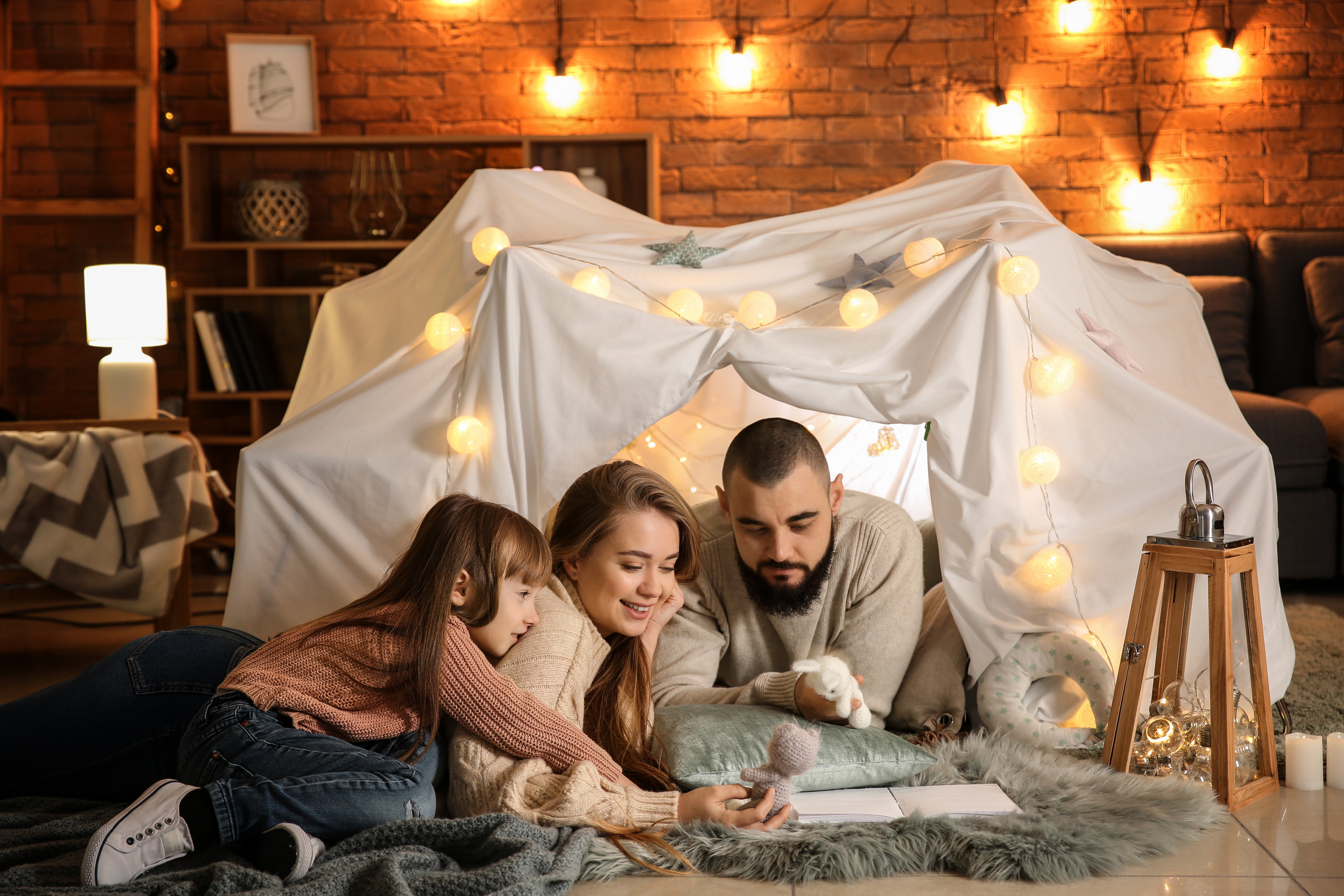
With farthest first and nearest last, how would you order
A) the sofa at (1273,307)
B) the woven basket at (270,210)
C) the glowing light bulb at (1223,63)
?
the glowing light bulb at (1223,63) < the woven basket at (270,210) < the sofa at (1273,307)

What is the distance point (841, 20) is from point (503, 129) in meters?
1.35

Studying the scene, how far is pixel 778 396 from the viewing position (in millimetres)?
1995

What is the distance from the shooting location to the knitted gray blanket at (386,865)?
1335 millimetres

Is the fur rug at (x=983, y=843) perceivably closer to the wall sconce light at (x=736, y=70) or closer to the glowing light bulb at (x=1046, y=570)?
the glowing light bulb at (x=1046, y=570)

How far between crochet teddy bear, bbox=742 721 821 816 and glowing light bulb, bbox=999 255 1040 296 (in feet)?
2.94

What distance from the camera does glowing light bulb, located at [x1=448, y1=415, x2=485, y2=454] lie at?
196 centimetres

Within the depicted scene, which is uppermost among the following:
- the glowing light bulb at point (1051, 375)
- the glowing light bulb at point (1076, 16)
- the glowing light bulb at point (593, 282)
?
the glowing light bulb at point (1076, 16)

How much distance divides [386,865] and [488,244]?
1.27 metres

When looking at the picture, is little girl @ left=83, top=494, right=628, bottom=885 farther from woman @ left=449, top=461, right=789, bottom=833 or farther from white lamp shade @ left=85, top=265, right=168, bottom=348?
white lamp shade @ left=85, top=265, right=168, bottom=348

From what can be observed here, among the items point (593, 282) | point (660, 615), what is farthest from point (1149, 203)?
point (660, 615)

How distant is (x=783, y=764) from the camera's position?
1541 millimetres

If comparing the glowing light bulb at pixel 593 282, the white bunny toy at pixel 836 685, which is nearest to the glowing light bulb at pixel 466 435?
the glowing light bulb at pixel 593 282

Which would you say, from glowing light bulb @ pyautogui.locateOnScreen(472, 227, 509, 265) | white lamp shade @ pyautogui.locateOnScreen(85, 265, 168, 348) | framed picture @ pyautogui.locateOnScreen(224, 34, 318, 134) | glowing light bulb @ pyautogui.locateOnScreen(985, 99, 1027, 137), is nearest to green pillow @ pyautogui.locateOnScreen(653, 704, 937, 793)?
glowing light bulb @ pyautogui.locateOnScreen(472, 227, 509, 265)

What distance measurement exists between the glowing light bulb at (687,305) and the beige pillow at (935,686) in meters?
0.71
